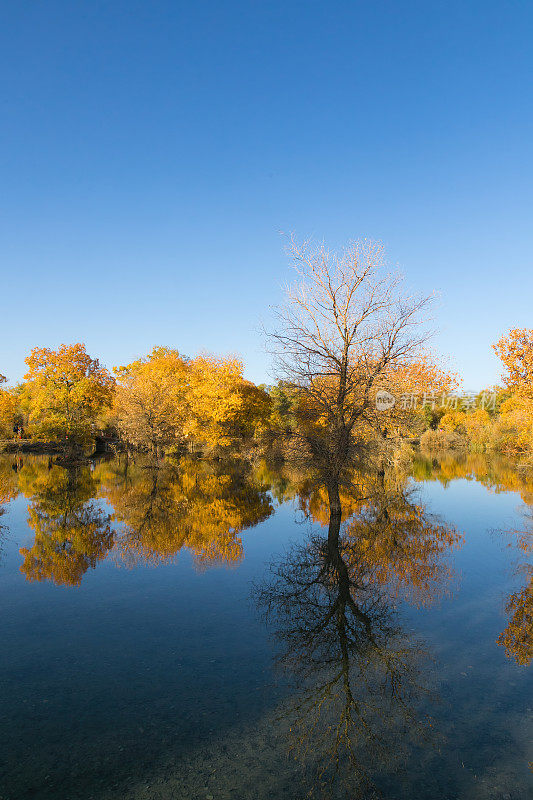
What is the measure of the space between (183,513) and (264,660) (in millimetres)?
11683

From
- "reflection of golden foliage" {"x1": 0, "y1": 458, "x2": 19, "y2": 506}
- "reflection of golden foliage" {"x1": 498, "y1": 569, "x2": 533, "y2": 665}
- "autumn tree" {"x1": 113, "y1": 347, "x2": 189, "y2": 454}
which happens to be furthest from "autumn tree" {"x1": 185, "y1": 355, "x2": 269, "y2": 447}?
"reflection of golden foliage" {"x1": 498, "y1": 569, "x2": 533, "y2": 665}

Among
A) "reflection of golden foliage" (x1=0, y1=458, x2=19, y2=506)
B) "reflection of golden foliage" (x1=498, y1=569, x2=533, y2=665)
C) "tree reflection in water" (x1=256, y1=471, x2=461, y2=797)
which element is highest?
"reflection of golden foliage" (x1=0, y1=458, x2=19, y2=506)

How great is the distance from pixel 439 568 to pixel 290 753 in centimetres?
838

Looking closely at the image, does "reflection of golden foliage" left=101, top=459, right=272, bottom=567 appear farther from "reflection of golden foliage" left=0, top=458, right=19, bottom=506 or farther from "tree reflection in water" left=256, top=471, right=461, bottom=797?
"reflection of golden foliage" left=0, top=458, right=19, bottom=506

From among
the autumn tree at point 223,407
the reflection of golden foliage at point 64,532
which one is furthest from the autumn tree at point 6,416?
the reflection of golden foliage at point 64,532

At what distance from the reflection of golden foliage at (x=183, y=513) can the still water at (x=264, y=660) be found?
5.6 inches

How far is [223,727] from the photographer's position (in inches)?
226

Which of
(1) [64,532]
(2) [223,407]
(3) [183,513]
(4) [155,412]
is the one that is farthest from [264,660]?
(4) [155,412]

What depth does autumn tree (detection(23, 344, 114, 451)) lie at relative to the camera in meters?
39.4

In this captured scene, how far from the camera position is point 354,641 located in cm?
796

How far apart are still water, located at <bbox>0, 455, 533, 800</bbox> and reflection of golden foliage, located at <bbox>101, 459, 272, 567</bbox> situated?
14 centimetres

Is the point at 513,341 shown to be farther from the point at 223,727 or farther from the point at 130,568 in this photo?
the point at 223,727

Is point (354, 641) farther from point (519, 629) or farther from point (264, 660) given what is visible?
point (519, 629)

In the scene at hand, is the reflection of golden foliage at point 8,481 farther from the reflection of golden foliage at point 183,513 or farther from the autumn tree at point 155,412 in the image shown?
the autumn tree at point 155,412
